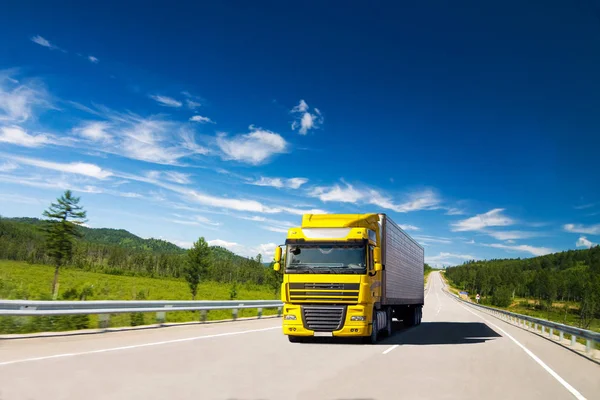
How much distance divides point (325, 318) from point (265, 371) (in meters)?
5.39

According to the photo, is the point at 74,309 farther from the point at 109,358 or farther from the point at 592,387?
the point at 592,387

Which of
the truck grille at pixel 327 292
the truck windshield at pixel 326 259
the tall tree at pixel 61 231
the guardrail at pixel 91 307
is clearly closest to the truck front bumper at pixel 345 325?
the truck grille at pixel 327 292

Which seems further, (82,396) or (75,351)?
(75,351)

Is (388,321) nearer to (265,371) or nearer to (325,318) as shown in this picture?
(325,318)

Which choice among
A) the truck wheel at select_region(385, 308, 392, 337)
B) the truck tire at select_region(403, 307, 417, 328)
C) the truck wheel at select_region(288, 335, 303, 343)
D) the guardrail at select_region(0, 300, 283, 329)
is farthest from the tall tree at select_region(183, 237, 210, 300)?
the truck wheel at select_region(288, 335, 303, 343)

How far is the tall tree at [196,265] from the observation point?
77125 mm

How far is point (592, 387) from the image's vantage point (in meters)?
9.09

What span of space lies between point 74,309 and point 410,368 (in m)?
9.47

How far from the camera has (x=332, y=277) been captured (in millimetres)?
14328

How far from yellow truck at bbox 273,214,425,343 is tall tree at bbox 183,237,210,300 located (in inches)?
2514

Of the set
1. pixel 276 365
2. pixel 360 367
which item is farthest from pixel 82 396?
pixel 360 367

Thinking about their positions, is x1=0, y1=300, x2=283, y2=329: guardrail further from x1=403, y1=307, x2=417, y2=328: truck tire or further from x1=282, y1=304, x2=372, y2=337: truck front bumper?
x1=403, y1=307, x2=417, y2=328: truck tire

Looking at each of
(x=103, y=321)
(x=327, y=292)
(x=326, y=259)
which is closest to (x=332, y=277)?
(x=327, y=292)

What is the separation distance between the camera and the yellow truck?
14188mm
